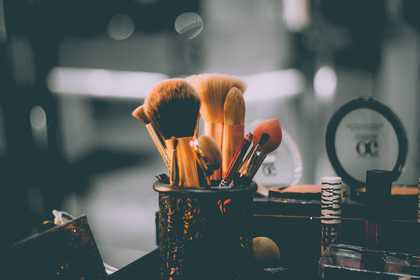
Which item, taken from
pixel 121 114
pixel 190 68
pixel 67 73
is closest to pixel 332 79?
pixel 190 68

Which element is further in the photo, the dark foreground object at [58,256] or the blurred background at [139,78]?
the blurred background at [139,78]

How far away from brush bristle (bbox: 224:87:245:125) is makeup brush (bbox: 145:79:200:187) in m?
0.05

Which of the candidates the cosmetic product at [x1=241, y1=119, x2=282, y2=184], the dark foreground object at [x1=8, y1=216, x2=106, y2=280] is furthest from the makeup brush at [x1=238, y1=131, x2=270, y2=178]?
the dark foreground object at [x1=8, y1=216, x2=106, y2=280]

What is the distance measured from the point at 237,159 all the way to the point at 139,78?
688mm

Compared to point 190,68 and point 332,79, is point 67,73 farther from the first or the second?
point 332,79

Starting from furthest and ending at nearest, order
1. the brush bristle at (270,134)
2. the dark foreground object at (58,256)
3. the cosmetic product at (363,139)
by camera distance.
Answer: the cosmetic product at (363,139) → the brush bristle at (270,134) → the dark foreground object at (58,256)

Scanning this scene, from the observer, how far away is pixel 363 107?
80 cm

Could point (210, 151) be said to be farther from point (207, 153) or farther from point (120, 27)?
point (120, 27)

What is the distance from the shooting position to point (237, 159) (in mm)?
553

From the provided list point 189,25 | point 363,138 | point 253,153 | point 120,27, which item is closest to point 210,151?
point 253,153

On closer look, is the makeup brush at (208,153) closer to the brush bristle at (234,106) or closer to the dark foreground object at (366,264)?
the brush bristle at (234,106)

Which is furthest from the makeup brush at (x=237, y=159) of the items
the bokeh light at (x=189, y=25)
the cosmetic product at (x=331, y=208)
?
the bokeh light at (x=189, y=25)

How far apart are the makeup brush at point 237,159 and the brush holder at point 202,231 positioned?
33 millimetres

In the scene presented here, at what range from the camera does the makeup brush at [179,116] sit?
50cm
